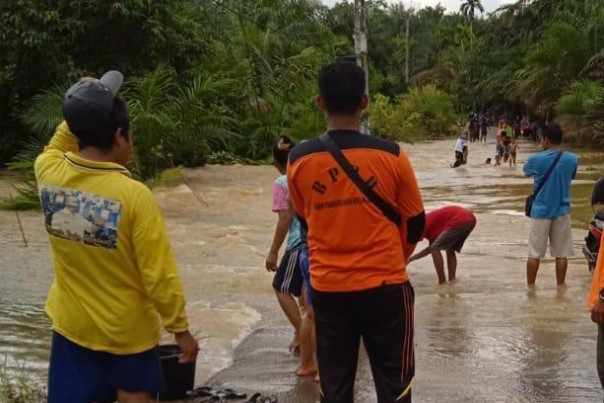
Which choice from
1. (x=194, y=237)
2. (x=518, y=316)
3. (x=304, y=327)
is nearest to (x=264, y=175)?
(x=194, y=237)

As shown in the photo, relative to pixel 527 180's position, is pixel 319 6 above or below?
above

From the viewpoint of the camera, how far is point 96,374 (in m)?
3.26

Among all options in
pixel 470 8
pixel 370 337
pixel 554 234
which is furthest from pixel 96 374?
pixel 470 8

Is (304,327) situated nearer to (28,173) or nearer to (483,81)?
(28,173)

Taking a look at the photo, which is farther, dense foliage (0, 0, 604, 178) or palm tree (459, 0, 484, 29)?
palm tree (459, 0, 484, 29)

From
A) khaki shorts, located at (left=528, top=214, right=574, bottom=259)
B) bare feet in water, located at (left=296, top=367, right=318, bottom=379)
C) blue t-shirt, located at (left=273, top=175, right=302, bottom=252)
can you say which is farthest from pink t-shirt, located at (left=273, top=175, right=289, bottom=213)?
khaki shorts, located at (left=528, top=214, right=574, bottom=259)

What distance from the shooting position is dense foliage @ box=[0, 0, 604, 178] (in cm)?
2019

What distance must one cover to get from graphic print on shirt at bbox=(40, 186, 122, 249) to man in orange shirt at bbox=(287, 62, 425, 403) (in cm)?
85

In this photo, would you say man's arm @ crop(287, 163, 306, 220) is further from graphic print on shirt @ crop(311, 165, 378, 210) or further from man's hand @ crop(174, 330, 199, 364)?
man's hand @ crop(174, 330, 199, 364)

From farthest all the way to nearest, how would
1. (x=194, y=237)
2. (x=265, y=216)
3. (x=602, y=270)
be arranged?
(x=265, y=216) < (x=194, y=237) < (x=602, y=270)

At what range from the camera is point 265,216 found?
16.4m

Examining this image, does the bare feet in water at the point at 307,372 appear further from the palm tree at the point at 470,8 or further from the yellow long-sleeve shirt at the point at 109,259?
the palm tree at the point at 470,8

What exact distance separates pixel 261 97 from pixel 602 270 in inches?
998

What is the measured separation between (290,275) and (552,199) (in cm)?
380
